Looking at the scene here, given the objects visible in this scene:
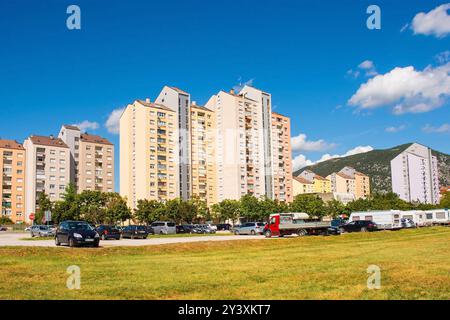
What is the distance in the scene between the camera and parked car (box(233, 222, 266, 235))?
5722cm

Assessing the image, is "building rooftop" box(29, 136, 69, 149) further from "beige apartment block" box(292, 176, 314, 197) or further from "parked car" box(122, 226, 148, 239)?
"beige apartment block" box(292, 176, 314, 197)

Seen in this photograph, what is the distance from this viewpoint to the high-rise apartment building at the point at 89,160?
137m

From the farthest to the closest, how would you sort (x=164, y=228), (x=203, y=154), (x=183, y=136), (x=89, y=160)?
(x=89, y=160), (x=203, y=154), (x=183, y=136), (x=164, y=228)

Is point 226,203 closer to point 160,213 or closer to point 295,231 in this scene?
point 160,213

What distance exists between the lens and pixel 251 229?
5825cm

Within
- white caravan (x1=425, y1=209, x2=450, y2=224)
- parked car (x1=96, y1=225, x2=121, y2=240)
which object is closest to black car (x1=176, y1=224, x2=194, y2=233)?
parked car (x1=96, y1=225, x2=121, y2=240)

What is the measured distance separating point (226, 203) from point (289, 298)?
95734 millimetres

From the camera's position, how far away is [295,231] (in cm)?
4516

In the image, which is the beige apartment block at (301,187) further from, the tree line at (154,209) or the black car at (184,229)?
the black car at (184,229)

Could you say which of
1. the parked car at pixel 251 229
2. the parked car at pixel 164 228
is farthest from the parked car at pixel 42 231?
the parked car at pixel 251 229

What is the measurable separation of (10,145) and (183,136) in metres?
51.6

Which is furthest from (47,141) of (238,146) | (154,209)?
(238,146)

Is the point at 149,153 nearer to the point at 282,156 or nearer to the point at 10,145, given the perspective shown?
the point at 282,156

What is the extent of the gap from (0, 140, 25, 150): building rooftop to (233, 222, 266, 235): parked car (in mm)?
94609
